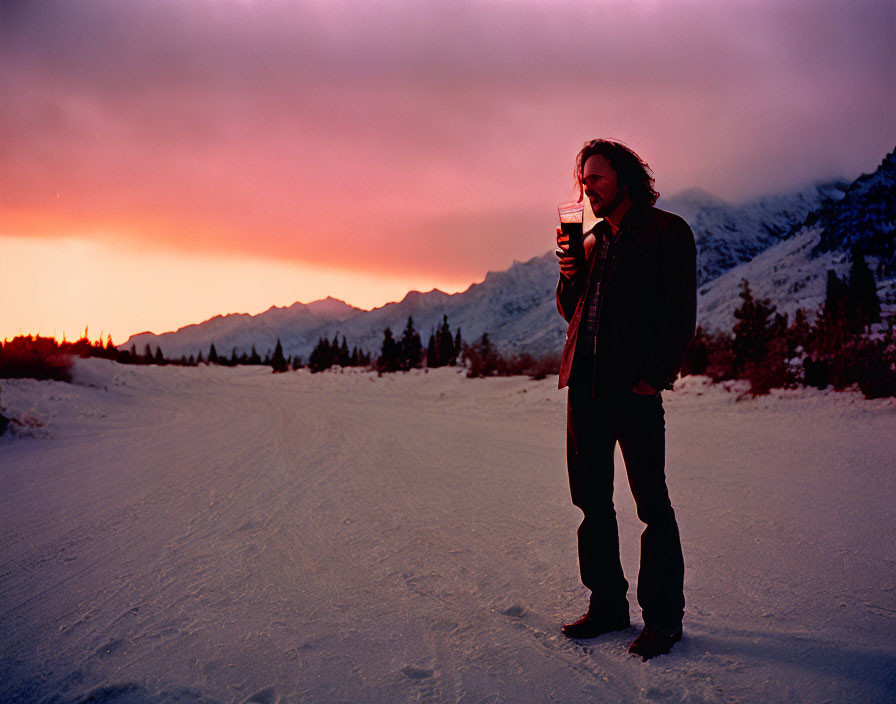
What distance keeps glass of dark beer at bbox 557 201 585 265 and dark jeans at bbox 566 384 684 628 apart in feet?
2.11

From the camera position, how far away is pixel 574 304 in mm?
2703

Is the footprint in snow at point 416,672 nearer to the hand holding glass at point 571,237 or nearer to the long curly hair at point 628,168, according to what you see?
the hand holding glass at point 571,237

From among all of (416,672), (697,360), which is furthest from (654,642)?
(697,360)

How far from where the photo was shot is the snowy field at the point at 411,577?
2.01 metres

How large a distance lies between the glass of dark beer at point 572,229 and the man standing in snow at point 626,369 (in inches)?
0.7

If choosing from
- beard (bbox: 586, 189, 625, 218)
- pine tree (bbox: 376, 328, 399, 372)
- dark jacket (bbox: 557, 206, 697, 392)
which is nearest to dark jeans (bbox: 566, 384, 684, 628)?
dark jacket (bbox: 557, 206, 697, 392)

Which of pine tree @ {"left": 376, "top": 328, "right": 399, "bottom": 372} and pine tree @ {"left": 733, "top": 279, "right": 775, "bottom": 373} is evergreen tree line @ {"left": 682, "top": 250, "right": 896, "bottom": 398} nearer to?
pine tree @ {"left": 733, "top": 279, "right": 775, "bottom": 373}

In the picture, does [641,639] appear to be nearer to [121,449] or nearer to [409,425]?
[121,449]

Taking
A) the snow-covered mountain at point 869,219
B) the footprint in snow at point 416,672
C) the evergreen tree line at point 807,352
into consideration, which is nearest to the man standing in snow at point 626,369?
the footprint in snow at point 416,672

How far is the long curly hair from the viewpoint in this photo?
2484 millimetres

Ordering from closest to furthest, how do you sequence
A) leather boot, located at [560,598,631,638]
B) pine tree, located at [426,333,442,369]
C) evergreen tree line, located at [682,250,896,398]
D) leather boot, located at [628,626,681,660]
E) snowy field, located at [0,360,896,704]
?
snowy field, located at [0,360,896,704], leather boot, located at [628,626,681,660], leather boot, located at [560,598,631,638], evergreen tree line, located at [682,250,896,398], pine tree, located at [426,333,442,369]

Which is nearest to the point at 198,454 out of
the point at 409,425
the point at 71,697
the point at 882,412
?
the point at 409,425

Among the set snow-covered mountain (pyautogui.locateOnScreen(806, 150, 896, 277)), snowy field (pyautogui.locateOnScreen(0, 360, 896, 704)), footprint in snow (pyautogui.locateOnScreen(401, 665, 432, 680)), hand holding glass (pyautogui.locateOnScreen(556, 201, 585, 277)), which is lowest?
footprint in snow (pyautogui.locateOnScreen(401, 665, 432, 680))

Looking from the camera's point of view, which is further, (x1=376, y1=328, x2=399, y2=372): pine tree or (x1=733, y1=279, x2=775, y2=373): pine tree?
(x1=376, y1=328, x2=399, y2=372): pine tree
